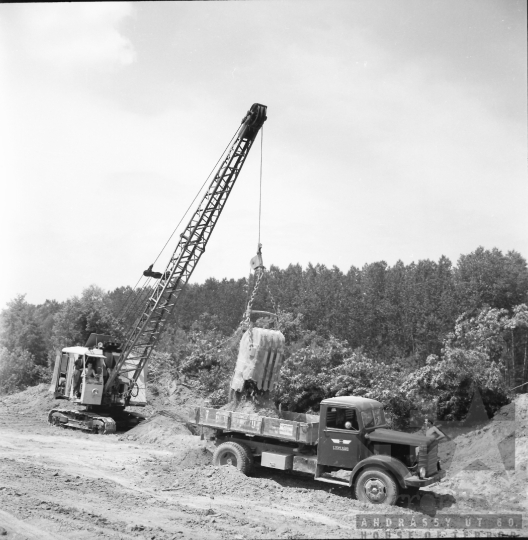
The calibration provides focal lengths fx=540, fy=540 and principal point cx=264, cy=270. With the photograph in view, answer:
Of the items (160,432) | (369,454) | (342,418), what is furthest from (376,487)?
(160,432)

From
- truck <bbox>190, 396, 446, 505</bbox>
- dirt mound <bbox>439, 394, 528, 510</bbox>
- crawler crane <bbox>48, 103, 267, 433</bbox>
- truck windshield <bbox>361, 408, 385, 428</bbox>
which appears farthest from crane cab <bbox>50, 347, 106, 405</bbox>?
truck windshield <bbox>361, 408, 385, 428</bbox>

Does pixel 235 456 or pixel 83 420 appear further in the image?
pixel 83 420

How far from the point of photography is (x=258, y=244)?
1628cm

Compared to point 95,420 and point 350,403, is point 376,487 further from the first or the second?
point 95,420

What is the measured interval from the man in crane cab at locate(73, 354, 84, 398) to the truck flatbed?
9498 millimetres

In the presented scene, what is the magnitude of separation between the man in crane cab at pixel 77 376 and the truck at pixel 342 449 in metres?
10.3

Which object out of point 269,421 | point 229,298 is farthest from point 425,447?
point 229,298

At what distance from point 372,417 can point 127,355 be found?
45.7ft

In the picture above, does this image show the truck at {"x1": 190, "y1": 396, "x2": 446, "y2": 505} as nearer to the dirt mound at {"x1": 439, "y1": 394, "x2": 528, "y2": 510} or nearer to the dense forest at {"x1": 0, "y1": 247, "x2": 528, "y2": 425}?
the dirt mound at {"x1": 439, "y1": 394, "x2": 528, "y2": 510}

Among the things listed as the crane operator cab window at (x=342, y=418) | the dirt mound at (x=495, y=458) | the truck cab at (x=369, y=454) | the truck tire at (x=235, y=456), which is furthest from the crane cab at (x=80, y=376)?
the dirt mound at (x=495, y=458)

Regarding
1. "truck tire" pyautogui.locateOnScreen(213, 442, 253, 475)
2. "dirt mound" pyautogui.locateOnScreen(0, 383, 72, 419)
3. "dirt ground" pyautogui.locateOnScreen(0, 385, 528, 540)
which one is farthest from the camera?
"dirt mound" pyautogui.locateOnScreen(0, 383, 72, 419)

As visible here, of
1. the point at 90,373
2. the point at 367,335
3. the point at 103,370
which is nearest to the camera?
the point at 90,373

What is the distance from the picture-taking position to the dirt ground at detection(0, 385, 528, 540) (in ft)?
28.5

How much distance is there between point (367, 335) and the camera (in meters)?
34.1
